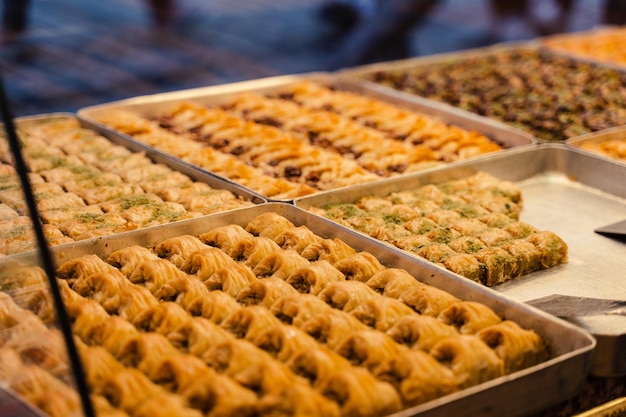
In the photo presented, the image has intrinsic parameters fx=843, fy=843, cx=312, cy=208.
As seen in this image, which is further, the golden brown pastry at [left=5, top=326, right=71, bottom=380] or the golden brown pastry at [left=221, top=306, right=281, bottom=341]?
the golden brown pastry at [left=221, top=306, right=281, bottom=341]

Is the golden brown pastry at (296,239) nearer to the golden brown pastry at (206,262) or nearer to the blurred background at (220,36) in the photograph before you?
the golden brown pastry at (206,262)

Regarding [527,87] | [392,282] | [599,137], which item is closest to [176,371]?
[392,282]

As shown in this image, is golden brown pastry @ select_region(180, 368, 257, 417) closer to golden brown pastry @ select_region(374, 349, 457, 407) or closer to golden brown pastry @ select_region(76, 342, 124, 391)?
golden brown pastry @ select_region(76, 342, 124, 391)

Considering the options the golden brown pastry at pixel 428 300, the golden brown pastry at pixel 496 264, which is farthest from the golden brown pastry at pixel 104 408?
the golden brown pastry at pixel 496 264

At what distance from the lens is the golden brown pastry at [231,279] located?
9.20 feet

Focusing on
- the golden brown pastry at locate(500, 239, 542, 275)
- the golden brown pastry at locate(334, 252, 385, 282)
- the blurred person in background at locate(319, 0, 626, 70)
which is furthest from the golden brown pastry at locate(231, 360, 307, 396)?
the blurred person in background at locate(319, 0, 626, 70)

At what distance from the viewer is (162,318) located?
8.36 ft

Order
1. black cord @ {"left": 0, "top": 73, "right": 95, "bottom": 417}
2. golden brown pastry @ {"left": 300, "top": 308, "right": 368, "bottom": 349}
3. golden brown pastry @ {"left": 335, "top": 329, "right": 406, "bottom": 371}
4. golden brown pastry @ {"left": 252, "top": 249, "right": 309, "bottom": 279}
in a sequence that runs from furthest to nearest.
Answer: golden brown pastry @ {"left": 252, "top": 249, "right": 309, "bottom": 279}, golden brown pastry @ {"left": 300, "top": 308, "right": 368, "bottom": 349}, golden brown pastry @ {"left": 335, "top": 329, "right": 406, "bottom": 371}, black cord @ {"left": 0, "top": 73, "right": 95, "bottom": 417}

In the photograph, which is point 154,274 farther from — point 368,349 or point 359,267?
point 368,349

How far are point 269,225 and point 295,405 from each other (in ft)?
4.35

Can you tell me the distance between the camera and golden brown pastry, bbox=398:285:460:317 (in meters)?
2.72

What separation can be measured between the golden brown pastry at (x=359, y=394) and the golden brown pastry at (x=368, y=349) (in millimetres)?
124

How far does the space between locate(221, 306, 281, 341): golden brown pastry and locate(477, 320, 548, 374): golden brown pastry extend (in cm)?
64

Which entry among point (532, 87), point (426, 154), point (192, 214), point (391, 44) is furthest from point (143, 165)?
point (391, 44)
